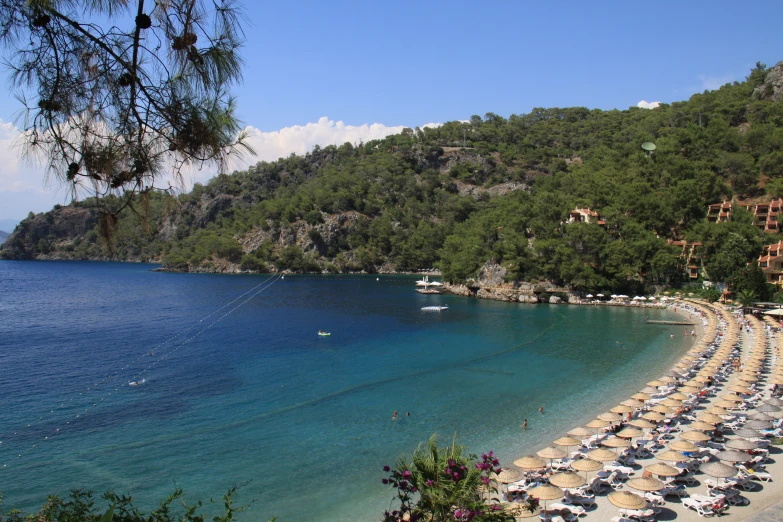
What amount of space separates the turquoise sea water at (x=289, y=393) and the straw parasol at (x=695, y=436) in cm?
483

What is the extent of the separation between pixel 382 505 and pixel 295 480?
3.61 metres

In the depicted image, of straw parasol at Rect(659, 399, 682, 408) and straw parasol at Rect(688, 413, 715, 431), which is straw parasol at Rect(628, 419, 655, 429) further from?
straw parasol at Rect(659, 399, 682, 408)

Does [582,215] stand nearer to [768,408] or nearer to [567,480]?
[768,408]

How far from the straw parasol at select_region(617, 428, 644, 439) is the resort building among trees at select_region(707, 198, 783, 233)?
5669cm

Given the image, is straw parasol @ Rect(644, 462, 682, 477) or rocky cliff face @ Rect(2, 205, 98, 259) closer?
straw parasol @ Rect(644, 462, 682, 477)

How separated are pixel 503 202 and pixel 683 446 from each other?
267 feet

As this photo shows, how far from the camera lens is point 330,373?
3281cm

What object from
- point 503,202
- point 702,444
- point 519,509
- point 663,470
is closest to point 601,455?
point 663,470

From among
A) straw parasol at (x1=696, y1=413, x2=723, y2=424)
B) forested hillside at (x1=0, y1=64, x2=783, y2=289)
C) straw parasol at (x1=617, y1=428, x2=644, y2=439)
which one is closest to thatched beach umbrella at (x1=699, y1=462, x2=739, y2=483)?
straw parasol at (x1=617, y1=428, x2=644, y2=439)

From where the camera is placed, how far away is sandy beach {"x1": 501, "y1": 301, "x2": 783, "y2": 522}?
1448 centimetres

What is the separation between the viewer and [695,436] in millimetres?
18609

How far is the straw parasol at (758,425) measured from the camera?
19109 mm

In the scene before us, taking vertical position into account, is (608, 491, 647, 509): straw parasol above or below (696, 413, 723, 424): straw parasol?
A: below

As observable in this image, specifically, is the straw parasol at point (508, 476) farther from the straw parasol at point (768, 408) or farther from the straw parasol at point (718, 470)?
the straw parasol at point (768, 408)
